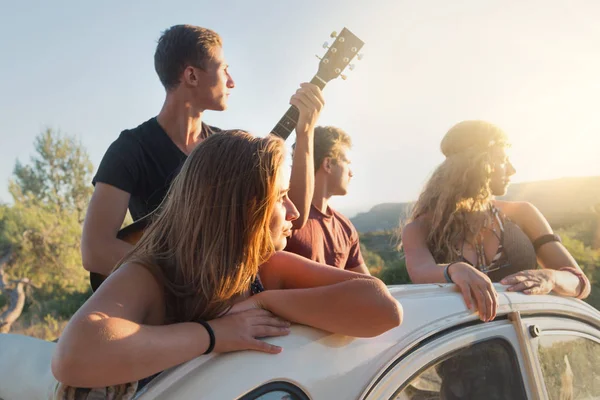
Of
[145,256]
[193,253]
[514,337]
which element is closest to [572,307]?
[514,337]

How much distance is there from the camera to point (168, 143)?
2547 millimetres

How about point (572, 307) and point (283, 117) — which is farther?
point (283, 117)

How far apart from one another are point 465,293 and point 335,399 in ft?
2.27

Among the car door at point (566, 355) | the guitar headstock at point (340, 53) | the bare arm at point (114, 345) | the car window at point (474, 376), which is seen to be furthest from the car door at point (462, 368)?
the guitar headstock at point (340, 53)

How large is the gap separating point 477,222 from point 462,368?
1.37m

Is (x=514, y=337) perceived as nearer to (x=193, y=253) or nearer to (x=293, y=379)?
(x=293, y=379)

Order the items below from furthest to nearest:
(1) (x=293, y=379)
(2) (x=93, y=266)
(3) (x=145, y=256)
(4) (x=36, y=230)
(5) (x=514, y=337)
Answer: (4) (x=36, y=230) < (2) (x=93, y=266) < (5) (x=514, y=337) < (3) (x=145, y=256) < (1) (x=293, y=379)

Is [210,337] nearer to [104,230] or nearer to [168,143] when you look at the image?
[104,230]

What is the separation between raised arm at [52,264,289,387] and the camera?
1111mm

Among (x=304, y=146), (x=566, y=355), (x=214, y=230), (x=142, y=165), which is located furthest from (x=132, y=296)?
(x=566, y=355)

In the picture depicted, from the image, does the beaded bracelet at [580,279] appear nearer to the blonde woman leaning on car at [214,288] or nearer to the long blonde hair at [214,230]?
the blonde woman leaning on car at [214,288]

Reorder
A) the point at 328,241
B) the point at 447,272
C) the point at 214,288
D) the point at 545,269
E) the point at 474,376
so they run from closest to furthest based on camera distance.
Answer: the point at 214,288
the point at 474,376
the point at 447,272
the point at 545,269
the point at 328,241

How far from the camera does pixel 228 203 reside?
1.47 m

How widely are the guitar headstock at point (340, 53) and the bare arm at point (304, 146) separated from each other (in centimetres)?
46
